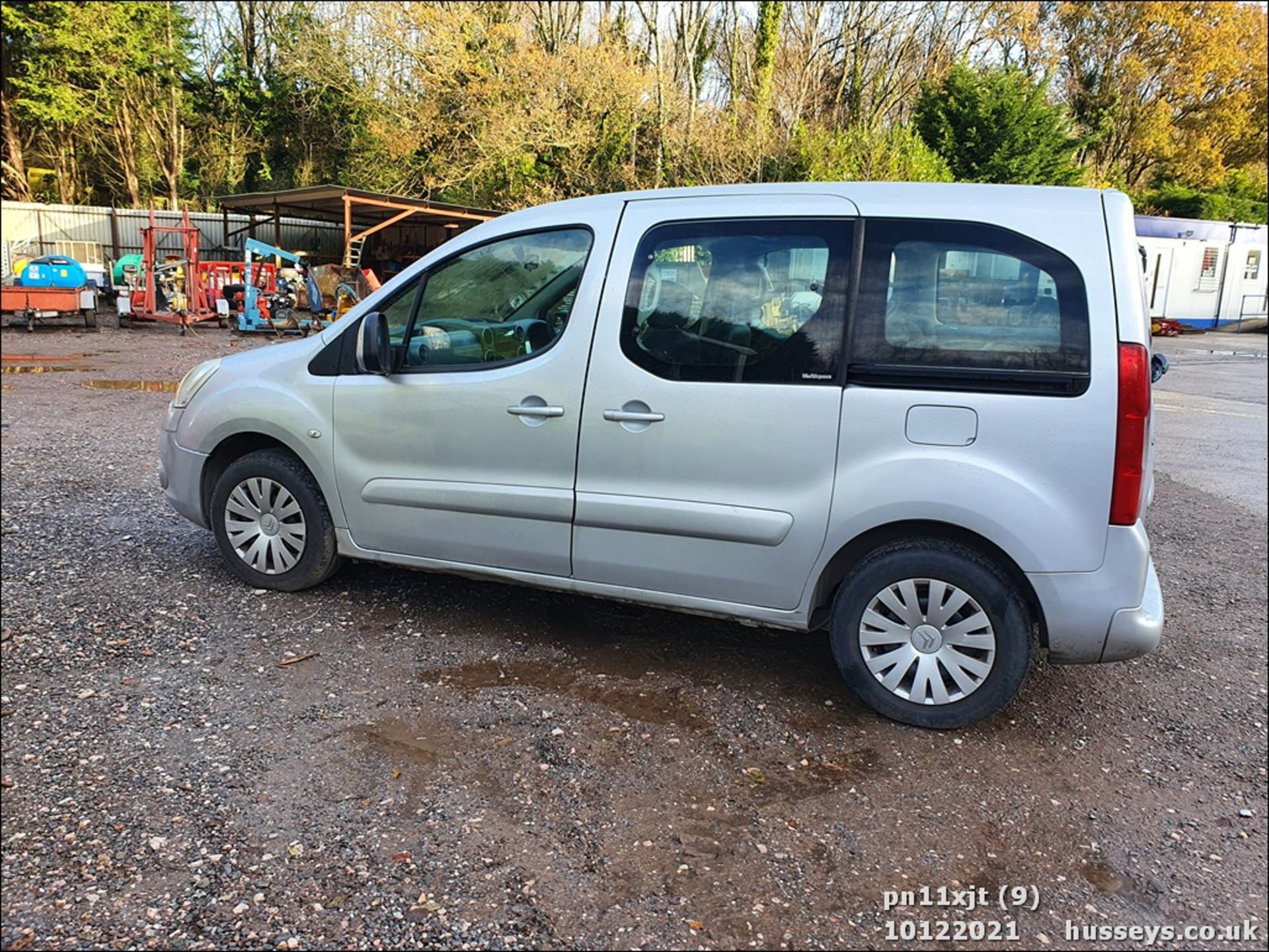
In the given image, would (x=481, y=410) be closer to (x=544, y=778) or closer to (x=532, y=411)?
(x=532, y=411)

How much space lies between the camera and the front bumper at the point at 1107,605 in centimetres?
335

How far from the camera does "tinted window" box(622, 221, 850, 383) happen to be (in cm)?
365

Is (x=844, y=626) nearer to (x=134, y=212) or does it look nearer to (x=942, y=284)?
(x=942, y=284)

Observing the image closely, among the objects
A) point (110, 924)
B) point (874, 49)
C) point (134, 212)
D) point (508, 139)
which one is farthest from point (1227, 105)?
point (110, 924)

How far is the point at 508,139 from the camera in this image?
23.9 m

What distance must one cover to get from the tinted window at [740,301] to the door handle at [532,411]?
1.28 feet

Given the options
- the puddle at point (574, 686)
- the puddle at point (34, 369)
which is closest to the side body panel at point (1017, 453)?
the puddle at point (574, 686)

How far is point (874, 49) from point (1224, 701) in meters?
32.9

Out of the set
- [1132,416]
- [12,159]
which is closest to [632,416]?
[1132,416]

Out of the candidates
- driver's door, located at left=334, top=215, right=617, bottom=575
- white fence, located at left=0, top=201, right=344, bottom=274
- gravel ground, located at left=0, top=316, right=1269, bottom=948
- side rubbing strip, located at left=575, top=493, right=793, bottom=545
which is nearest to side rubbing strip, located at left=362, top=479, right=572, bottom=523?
driver's door, located at left=334, top=215, right=617, bottom=575

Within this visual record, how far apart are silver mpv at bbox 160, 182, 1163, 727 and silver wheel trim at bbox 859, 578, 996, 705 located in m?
0.01

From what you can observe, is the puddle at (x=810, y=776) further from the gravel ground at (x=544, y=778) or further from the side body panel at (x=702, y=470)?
the side body panel at (x=702, y=470)

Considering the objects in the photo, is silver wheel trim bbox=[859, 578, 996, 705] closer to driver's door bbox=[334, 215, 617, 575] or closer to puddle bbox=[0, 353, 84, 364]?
driver's door bbox=[334, 215, 617, 575]

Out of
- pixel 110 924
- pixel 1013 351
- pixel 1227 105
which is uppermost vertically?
pixel 1227 105
